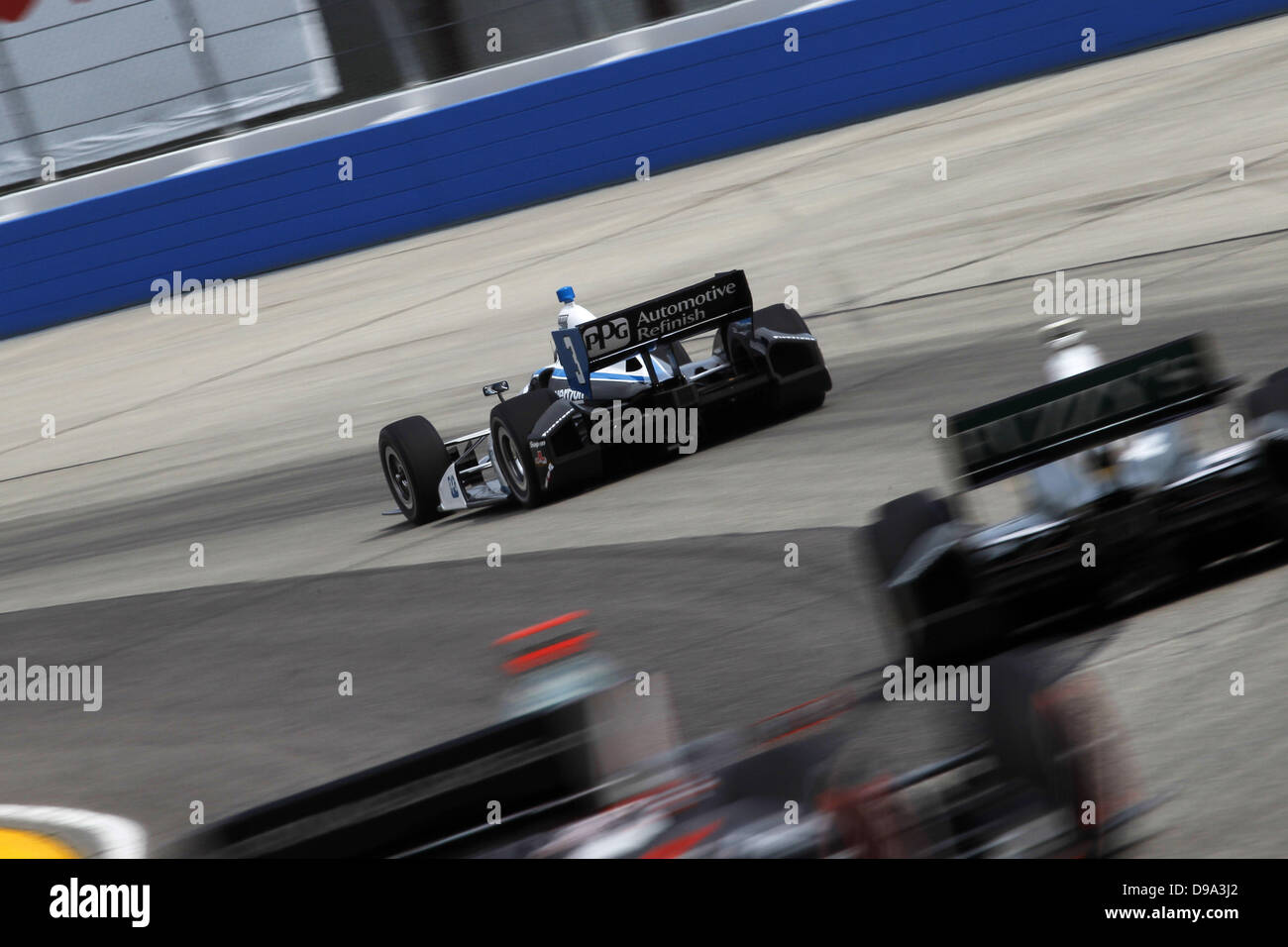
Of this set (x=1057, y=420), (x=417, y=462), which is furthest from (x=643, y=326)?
(x=1057, y=420)

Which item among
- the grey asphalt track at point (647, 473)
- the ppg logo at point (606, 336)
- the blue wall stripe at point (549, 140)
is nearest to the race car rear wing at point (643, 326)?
the ppg logo at point (606, 336)

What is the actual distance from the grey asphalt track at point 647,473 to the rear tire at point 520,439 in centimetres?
22

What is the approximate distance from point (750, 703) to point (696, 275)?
10934 mm

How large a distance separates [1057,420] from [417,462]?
5.53 meters

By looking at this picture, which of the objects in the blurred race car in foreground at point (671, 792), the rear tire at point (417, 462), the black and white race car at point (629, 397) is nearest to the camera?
the blurred race car in foreground at point (671, 792)

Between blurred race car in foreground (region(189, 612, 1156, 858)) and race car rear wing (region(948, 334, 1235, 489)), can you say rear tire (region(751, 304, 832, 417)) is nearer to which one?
race car rear wing (region(948, 334, 1235, 489))

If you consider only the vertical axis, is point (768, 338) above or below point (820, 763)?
above

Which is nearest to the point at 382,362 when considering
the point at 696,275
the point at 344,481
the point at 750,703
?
the point at 696,275

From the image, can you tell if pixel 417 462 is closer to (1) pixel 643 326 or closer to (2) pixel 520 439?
(2) pixel 520 439

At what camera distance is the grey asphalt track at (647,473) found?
228 inches

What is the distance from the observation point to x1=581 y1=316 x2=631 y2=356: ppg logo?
8.98m

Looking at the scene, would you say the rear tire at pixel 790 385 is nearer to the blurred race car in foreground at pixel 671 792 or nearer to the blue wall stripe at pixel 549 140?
the blurred race car in foreground at pixel 671 792
